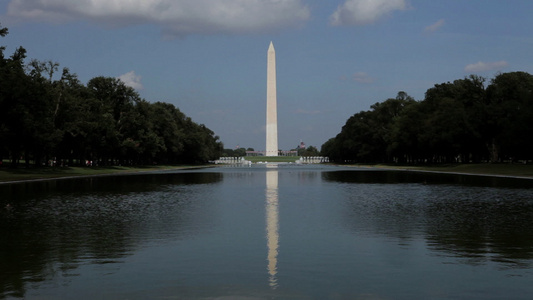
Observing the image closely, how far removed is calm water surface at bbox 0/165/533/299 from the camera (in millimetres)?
10242

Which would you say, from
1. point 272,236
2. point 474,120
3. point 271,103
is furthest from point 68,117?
point 271,103

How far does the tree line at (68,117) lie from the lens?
2687 inches

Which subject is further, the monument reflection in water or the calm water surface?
the monument reflection in water

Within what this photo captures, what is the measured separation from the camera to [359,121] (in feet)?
524

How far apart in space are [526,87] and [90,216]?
8530 centimetres

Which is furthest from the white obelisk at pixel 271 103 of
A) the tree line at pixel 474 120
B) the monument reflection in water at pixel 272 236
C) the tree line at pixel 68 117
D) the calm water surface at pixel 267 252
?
the calm water surface at pixel 267 252

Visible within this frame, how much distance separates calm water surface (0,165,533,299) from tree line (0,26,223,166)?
4657cm

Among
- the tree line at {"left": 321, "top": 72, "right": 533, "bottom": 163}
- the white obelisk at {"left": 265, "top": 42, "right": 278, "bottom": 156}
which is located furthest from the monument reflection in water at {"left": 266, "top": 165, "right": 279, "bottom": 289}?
the white obelisk at {"left": 265, "top": 42, "right": 278, "bottom": 156}

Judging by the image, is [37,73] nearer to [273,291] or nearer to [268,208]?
[268,208]

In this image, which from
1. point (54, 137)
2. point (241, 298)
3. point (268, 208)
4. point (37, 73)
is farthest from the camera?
point (37, 73)

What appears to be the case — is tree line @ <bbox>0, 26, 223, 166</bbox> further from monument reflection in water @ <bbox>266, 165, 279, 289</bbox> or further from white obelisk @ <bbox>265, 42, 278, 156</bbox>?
monument reflection in water @ <bbox>266, 165, 279, 289</bbox>

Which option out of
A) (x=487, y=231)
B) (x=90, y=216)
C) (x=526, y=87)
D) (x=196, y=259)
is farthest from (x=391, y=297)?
(x=526, y=87)

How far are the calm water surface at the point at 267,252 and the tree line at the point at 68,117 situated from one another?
46573mm

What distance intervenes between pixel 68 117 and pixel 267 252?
251 feet
